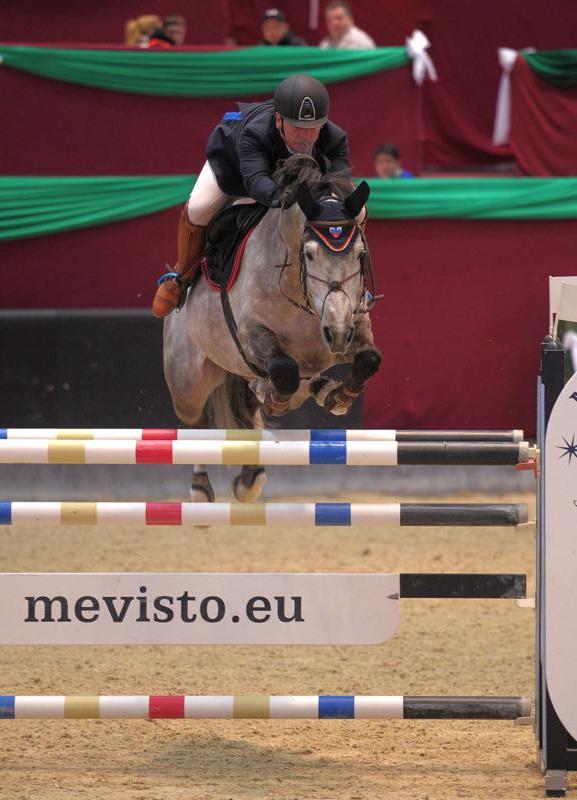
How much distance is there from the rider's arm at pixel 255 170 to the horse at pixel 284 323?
66 mm

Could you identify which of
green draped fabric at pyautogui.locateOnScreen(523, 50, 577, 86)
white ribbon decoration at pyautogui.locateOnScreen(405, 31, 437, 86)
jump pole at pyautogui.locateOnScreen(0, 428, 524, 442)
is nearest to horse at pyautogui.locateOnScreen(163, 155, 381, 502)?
jump pole at pyautogui.locateOnScreen(0, 428, 524, 442)

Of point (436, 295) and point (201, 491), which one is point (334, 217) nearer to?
point (201, 491)

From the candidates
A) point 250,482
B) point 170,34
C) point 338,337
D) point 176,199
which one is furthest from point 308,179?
point 170,34

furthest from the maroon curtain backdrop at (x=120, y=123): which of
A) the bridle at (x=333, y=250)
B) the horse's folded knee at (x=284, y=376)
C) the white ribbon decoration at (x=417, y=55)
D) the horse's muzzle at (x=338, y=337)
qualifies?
the horse's muzzle at (x=338, y=337)

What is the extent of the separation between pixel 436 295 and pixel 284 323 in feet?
15.5

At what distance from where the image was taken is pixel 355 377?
4.75 m

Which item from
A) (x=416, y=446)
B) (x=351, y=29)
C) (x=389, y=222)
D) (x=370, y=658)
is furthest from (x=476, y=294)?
(x=416, y=446)

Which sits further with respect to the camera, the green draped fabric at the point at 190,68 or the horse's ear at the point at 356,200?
the green draped fabric at the point at 190,68

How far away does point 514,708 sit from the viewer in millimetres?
4227

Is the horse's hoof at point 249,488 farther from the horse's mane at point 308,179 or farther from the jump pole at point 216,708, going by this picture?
the jump pole at point 216,708

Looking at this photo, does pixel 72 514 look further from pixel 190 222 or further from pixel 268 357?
pixel 190 222

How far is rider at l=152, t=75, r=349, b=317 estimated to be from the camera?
4.84m

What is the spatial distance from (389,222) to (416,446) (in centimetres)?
566

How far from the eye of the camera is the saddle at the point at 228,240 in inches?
217
